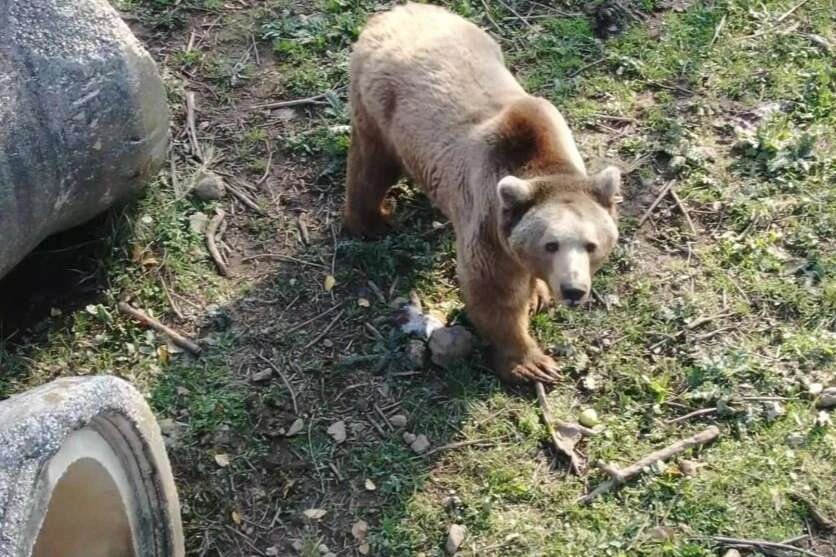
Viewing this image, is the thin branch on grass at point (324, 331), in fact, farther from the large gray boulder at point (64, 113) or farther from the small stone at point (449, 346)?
the large gray boulder at point (64, 113)

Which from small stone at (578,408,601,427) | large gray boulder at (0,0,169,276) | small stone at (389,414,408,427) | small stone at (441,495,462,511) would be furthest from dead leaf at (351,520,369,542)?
large gray boulder at (0,0,169,276)

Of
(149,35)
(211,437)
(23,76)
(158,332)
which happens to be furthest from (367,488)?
(149,35)

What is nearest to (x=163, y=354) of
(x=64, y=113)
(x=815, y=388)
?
(x=64, y=113)

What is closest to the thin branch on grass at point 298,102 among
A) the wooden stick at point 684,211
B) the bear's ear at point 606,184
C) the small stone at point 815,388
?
the wooden stick at point 684,211

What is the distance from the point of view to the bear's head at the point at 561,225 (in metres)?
4.83

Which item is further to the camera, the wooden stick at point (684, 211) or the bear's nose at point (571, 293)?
the wooden stick at point (684, 211)

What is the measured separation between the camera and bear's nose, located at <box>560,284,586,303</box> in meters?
4.76

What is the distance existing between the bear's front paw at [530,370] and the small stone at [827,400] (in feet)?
4.49

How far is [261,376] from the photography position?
5.68m

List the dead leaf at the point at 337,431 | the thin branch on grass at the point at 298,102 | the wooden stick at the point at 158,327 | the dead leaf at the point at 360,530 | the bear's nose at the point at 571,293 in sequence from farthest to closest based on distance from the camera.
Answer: the thin branch on grass at the point at 298,102
the wooden stick at the point at 158,327
the dead leaf at the point at 337,431
the dead leaf at the point at 360,530
the bear's nose at the point at 571,293

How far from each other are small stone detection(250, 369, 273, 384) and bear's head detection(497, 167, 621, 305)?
1.53 m

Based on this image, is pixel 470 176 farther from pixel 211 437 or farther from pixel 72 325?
pixel 72 325

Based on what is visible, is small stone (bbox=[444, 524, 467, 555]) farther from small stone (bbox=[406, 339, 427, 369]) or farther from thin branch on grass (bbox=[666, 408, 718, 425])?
thin branch on grass (bbox=[666, 408, 718, 425])

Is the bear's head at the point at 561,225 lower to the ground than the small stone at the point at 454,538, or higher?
higher
